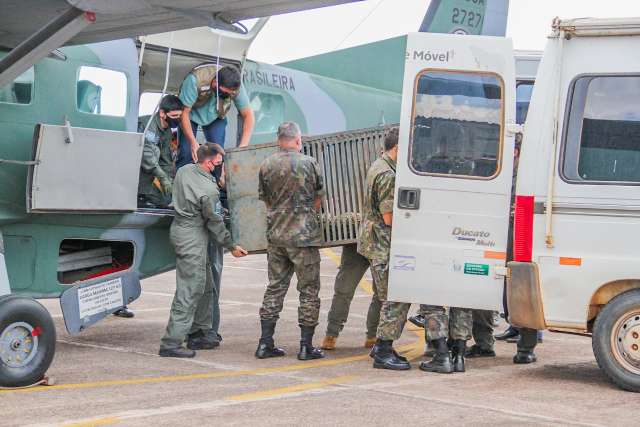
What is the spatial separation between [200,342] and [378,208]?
225 centimetres

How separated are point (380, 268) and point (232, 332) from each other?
2.74m

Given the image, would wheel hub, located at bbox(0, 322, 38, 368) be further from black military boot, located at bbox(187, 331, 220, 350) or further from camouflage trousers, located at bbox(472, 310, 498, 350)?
camouflage trousers, located at bbox(472, 310, 498, 350)

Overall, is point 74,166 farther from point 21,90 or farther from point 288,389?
point 288,389

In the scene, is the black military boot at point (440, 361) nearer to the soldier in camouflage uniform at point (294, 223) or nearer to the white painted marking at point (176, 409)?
the soldier in camouflage uniform at point (294, 223)

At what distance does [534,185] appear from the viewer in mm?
7496

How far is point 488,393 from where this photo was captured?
7.07 meters

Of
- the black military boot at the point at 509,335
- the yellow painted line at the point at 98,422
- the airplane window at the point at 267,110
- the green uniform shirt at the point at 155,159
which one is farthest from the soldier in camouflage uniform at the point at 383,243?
the airplane window at the point at 267,110

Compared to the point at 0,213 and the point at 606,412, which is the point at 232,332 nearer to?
the point at 0,213

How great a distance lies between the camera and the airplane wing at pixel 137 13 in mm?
6711

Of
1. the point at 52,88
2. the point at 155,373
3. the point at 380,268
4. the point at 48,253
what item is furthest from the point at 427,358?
the point at 52,88

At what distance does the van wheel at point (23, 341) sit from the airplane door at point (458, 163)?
284cm

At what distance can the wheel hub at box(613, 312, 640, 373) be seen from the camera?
286 inches

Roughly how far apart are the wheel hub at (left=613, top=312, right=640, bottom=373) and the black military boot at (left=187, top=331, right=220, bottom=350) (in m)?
3.72

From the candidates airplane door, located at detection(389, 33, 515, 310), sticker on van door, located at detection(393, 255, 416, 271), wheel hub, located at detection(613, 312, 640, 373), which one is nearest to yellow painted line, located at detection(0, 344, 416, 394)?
sticker on van door, located at detection(393, 255, 416, 271)
